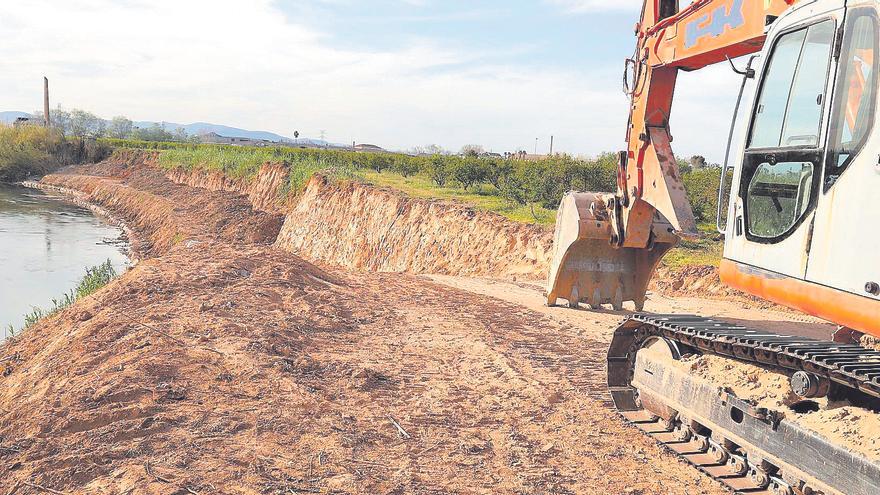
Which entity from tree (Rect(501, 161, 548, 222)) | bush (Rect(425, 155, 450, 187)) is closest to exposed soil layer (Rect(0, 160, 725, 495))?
tree (Rect(501, 161, 548, 222))

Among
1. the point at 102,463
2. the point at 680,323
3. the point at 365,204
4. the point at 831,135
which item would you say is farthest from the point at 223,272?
the point at 365,204

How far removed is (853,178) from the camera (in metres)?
3.48

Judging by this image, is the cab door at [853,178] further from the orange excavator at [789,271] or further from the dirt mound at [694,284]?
the dirt mound at [694,284]

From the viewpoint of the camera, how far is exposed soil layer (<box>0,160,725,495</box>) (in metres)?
4.47

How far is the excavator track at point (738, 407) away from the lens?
128 inches

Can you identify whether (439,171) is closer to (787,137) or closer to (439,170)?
(439,170)

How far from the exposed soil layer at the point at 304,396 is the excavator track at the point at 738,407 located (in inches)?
13.9

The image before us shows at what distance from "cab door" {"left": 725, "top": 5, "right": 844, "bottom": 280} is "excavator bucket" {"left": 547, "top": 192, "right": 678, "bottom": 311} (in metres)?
4.53

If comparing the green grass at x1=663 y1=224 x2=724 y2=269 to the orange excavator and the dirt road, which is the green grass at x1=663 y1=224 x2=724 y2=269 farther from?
the orange excavator

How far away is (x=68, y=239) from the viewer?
29406 mm

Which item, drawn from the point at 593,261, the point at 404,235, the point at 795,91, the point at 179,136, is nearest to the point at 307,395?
the point at 795,91

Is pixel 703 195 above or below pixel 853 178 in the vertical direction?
below

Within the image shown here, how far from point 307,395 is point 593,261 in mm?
5249

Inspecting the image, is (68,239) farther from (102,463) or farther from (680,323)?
(680,323)
